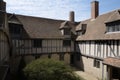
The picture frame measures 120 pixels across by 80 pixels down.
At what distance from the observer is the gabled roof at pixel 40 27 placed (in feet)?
74.9

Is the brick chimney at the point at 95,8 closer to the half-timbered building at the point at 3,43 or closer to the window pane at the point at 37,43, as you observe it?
the window pane at the point at 37,43

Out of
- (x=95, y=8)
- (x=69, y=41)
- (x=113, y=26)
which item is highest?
(x=95, y=8)

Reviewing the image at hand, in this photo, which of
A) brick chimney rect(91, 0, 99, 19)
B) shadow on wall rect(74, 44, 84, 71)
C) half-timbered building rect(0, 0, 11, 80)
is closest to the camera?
half-timbered building rect(0, 0, 11, 80)

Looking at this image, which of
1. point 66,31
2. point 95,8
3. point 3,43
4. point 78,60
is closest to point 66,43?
point 66,31

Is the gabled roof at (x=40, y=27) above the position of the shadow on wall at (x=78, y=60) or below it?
above

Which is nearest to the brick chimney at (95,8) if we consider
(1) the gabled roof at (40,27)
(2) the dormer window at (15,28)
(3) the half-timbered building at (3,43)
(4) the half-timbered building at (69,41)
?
(4) the half-timbered building at (69,41)

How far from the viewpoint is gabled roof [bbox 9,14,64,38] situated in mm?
22844

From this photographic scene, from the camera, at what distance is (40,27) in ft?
80.4

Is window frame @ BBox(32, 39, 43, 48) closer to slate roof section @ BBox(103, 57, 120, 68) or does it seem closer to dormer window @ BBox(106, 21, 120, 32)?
dormer window @ BBox(106, 21, 120, 32)

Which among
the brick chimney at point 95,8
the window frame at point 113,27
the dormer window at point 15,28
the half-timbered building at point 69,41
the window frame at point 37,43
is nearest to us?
the window frame at point 113,27

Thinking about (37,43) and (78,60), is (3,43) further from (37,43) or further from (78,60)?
(78,60)

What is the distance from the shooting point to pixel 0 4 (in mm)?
13352

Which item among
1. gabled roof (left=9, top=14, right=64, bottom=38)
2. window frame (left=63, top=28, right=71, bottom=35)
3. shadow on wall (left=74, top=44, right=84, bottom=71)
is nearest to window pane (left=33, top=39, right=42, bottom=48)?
gabled roof (left=9, top=14, right=64, bottom=38)

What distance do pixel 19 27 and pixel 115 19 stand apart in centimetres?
1236
